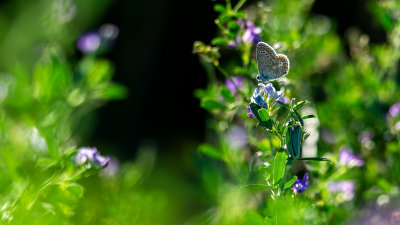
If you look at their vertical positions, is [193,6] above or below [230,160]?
above

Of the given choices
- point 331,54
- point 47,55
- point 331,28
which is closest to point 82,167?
point 47,55

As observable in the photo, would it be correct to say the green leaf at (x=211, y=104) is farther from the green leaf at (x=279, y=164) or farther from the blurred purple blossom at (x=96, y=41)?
the blurred purple blossom at (x=96, y=41)

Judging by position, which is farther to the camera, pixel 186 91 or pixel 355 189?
pixel 186 91

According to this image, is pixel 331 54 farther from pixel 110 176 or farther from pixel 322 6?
pixel 322 6

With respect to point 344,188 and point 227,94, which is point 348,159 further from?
point 227,94

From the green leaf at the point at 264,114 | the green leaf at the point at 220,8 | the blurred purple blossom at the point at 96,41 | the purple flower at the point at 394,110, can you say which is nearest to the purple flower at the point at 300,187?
the green leaf at the point at 264,114

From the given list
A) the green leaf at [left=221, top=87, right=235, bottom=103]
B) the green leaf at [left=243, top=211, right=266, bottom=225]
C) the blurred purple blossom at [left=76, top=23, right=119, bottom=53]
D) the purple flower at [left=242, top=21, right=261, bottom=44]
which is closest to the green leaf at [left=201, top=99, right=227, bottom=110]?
the green leaf at [left=221, top=87, right=235, bottom=103]
